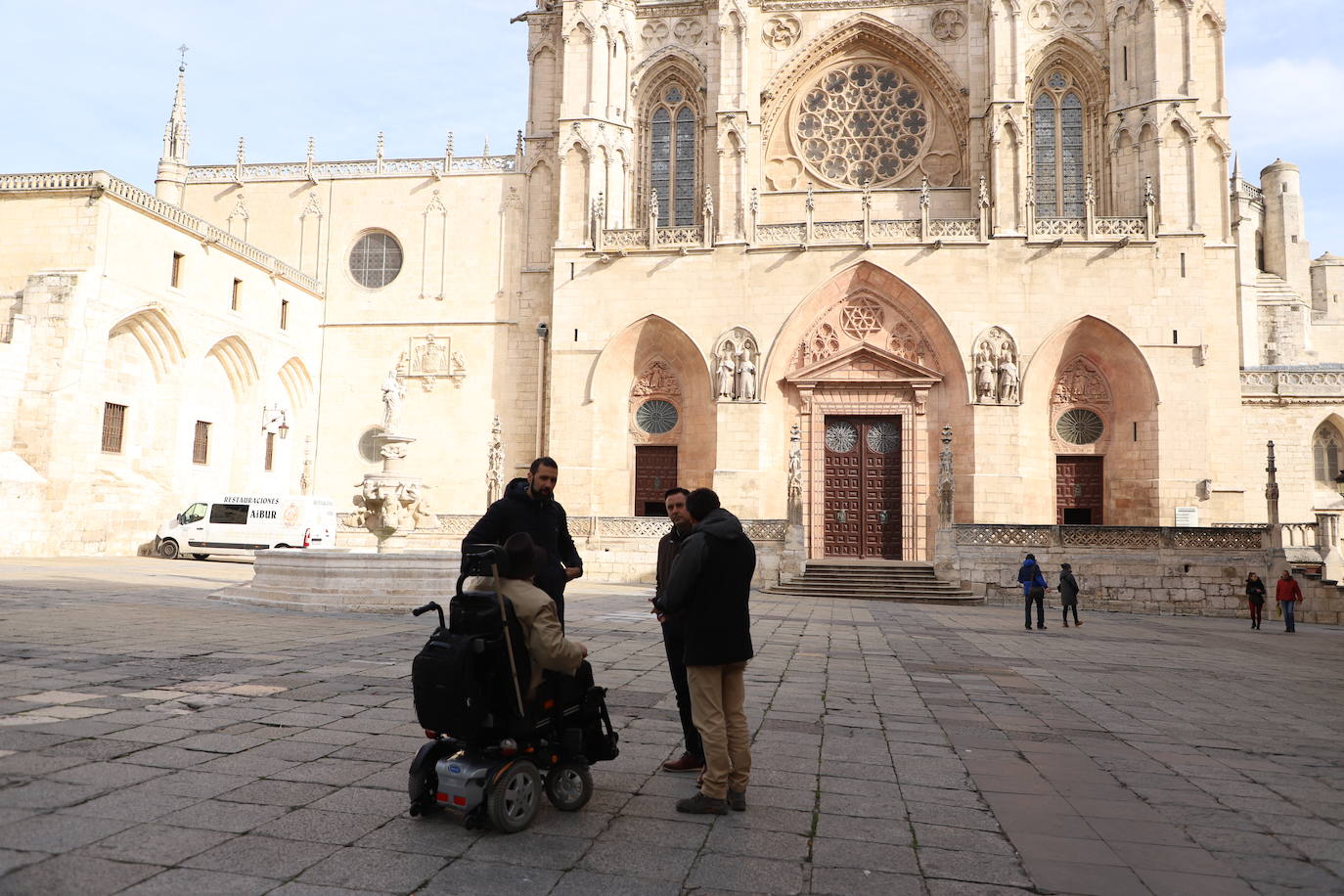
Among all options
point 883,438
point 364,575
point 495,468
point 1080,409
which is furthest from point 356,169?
point 1080,409

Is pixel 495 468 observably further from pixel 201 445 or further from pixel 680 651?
pixel 680 651

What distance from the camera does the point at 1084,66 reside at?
25.8 metres

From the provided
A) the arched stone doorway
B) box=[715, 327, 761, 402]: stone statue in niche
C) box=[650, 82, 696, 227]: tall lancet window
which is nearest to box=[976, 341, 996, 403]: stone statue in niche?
the arched stone doorway

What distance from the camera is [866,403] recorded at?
82.0ft

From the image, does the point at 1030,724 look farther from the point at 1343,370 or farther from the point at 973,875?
the point at 1343,370

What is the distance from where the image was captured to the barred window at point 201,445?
25.0 metres

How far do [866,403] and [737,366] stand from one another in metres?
3.84

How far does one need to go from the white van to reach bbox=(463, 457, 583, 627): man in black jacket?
1966cm

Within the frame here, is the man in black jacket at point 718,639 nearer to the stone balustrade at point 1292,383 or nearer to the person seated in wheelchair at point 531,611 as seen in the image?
the person seated in wheelchair at point 531,611

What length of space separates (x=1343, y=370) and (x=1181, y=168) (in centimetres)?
937

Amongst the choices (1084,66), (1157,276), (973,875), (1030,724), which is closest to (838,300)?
(1157,276)

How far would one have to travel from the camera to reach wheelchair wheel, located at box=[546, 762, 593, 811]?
3830mm

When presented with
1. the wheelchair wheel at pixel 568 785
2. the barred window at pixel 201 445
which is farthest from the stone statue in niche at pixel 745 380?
the wheelchair wheel at pixel 568 785

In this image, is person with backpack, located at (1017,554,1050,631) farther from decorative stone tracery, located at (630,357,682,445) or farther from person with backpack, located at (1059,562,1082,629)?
decorative stone tracery, located at (630,357,682,445)
